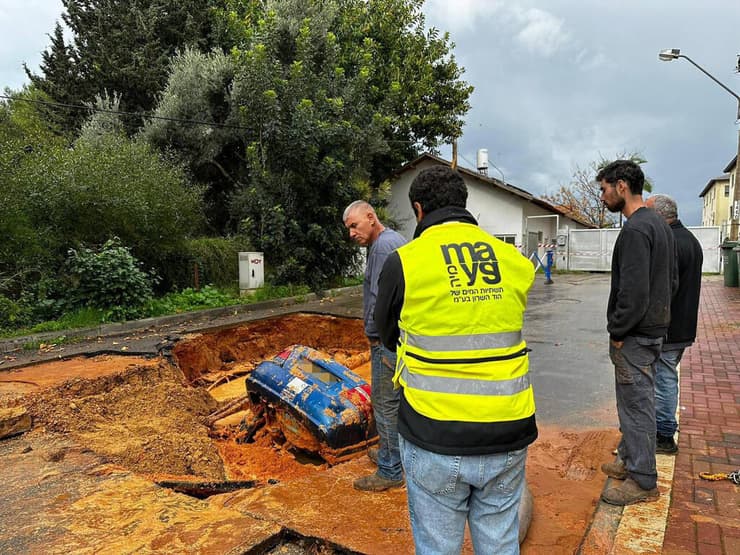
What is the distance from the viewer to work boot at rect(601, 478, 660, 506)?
10.2 feet

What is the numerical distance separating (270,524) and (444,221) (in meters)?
2.06

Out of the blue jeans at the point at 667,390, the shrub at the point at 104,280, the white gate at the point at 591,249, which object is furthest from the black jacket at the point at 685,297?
the white gate at the point at 591,249

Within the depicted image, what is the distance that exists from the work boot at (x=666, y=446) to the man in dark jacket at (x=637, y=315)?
0.74 metres

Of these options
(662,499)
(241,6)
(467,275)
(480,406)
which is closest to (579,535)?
(662,499)

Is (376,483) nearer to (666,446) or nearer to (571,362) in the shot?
(666,446)

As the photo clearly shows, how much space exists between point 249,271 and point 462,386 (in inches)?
488

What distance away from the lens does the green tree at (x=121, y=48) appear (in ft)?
57.1

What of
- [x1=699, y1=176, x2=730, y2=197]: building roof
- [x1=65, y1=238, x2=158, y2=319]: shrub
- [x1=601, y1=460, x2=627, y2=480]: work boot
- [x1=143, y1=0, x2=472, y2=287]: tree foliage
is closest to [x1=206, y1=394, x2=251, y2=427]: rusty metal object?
[x1=601, y1=460, x2=627, y2=480]: work boot

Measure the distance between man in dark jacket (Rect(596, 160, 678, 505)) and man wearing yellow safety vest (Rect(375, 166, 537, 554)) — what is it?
151 cm

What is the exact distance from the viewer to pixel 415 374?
1.79 metres

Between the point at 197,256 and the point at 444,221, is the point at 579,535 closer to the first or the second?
the point at 444,221

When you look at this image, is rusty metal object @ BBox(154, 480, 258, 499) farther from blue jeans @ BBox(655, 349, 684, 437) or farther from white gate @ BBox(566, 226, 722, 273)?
white gate @ BBox(566, 226, 722, 273)

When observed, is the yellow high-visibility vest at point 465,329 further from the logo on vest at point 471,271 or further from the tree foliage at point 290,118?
the tree foliage at point 290,118

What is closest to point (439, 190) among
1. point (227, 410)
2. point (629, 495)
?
point (629, 495)
